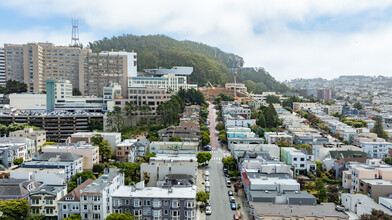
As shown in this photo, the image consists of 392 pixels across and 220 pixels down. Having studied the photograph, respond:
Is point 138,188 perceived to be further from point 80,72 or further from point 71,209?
point 80,72

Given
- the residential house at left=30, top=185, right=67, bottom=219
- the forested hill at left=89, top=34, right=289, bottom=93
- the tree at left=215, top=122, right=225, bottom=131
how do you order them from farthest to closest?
the forested hill at left=89, top=34, right=289, bottom=93 < the tree at left=215, top=122, right=225, bottom=131 < the residential house at left=30, top=185, right=67, bottom=219

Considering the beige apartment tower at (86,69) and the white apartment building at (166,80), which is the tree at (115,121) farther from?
the white apartment building at (166,80)

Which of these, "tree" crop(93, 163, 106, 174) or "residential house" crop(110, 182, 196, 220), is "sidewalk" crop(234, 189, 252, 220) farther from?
"tree" crop(93, 163, 106, 174)

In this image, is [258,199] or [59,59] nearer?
[258,199]

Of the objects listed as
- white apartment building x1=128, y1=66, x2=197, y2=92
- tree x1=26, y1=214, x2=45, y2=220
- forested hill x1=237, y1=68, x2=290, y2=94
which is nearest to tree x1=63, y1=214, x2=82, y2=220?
tree x1=26, y1=214, x2=45, y2=220

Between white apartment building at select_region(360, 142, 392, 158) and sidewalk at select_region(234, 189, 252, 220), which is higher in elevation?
white apartment building at select_region(360, 142, 392, 158)

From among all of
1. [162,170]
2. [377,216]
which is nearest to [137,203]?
[162,170]

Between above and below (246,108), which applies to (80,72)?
above

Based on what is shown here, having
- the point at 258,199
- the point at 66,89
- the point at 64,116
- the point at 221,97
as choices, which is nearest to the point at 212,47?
the point at 221,97
